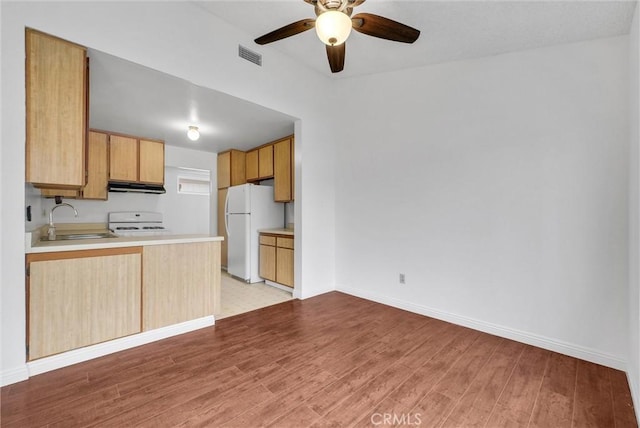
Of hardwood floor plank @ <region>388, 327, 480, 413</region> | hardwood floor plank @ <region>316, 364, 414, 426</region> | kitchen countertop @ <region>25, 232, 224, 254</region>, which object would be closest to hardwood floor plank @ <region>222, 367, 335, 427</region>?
hardwood floor plank @ <region>316, 364, 414, 426</region>

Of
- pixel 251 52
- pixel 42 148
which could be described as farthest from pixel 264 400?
pixel 251 52

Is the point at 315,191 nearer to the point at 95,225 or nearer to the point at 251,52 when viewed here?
the point at 251,52

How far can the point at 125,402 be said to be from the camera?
1653 millimetres

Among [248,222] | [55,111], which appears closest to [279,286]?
[248,222]

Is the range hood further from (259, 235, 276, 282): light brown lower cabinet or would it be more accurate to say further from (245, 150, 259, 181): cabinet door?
(259, 235, 276, 282): light brown lower cabinet

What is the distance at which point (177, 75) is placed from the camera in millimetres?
2441

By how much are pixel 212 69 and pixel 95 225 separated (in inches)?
132

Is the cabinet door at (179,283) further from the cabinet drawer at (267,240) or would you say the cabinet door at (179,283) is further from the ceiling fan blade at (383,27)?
the ceiling fan blade at (383,27)

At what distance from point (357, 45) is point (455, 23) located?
3.15 feet

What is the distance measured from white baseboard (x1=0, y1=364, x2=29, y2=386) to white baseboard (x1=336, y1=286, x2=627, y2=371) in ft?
10.6

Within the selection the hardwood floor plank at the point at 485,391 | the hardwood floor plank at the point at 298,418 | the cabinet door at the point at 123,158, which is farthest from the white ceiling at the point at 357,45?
the hardwood floor plank at the point at 298,418

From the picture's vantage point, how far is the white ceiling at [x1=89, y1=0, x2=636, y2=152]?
208cm

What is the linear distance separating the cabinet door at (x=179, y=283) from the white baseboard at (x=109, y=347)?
0.05 meters

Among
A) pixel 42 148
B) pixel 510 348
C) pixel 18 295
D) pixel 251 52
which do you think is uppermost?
pixel 251 52
